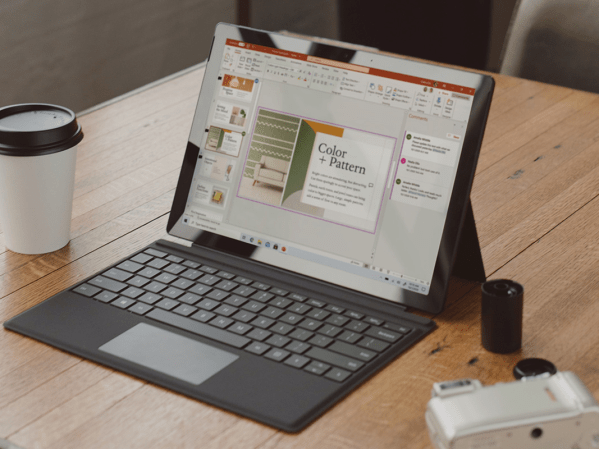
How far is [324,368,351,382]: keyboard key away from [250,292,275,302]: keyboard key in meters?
0.17

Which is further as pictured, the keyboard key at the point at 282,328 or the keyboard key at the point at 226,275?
the keyboard key at the point at 226,275

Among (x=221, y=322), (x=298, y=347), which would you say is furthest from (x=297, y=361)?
(x=221, y=322)

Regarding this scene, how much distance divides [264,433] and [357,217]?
333mm

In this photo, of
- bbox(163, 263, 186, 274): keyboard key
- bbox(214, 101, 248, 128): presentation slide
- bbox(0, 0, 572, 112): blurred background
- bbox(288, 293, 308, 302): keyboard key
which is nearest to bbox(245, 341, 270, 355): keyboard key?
bbox(288, 293, 308, 302): keyboard key

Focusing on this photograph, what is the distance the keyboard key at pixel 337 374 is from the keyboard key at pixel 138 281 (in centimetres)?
32

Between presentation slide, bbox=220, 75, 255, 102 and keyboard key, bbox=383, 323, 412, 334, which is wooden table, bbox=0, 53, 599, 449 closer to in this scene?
keyboard key, bbox=383, 323, 412, 334

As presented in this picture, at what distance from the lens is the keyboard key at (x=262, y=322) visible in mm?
914

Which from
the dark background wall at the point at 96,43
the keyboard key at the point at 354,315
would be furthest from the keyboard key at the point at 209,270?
the dark background wall at the point at 96,43

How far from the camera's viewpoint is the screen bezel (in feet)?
3.01

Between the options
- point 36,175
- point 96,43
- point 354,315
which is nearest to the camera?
point 354,315

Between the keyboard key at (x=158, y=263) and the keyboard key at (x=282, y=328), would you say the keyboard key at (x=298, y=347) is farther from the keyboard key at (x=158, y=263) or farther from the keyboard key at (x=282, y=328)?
the keyboard key at (x=158, y=263)

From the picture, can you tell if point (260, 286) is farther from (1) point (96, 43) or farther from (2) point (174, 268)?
(1) point (96, 43)

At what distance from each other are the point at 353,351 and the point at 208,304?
0.69 ft

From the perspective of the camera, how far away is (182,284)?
1.00 metres
